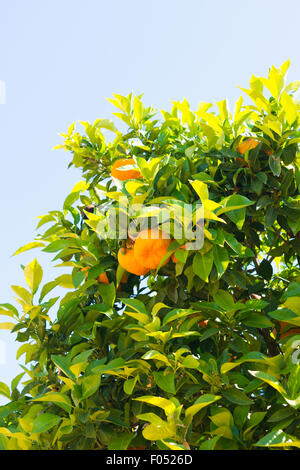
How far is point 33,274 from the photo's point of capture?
78.5 inches

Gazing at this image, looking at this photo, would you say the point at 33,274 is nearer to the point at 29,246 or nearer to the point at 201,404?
the point at 29,246

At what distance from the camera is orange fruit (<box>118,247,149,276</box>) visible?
1.70 metres

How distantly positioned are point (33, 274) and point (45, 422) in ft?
2.00

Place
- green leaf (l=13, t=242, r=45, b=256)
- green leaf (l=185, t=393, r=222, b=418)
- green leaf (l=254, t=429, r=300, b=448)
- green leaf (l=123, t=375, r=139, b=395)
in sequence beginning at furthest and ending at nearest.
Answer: green leaf (l=13, t=242, r=45, b=256), green leaf (l=123, t=375, r=139, b=395), green leaf (l=185, t=393, r=222, b=418), green leaf (l=254, t=429, r=300, b=448)

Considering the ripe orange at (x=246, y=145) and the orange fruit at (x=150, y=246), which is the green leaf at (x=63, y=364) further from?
the ripe orange at (x=246, y=145)

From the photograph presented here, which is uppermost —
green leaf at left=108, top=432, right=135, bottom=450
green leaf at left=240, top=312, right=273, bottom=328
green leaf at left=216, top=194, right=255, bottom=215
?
green leaf at left=216, top=194, right=255, bottom=215

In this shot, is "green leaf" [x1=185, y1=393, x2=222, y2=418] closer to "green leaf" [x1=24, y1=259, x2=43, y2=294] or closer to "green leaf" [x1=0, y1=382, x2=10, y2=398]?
"green leaf" [x1=24, y1=259, x2=43, y2=294]

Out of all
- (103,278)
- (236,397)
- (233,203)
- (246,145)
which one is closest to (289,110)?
(246,145)

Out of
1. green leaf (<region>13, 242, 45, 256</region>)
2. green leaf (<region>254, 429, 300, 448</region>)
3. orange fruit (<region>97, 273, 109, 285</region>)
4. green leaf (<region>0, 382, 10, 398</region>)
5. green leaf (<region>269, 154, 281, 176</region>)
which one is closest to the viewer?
green leaf (<region>254, 429, 300, 448</region>)

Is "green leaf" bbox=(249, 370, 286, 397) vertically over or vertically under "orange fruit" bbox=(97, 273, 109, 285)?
under

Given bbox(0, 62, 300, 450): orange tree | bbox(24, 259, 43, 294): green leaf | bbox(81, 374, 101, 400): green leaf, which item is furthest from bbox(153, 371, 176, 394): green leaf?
bbox(24, 259, 43, 294): green leaf

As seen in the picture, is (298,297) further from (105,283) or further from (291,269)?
(291,269)

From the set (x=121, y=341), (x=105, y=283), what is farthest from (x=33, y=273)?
(x=121, y=341)

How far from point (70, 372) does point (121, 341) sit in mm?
208
